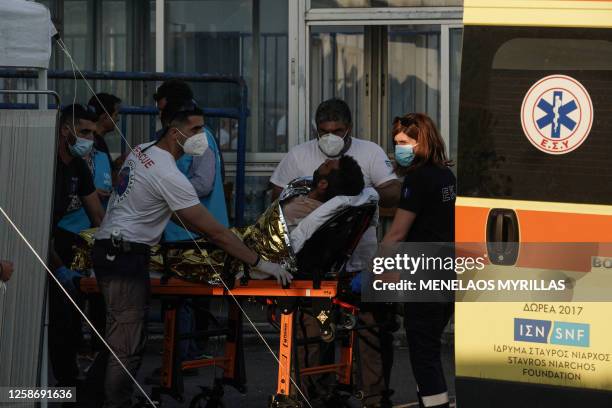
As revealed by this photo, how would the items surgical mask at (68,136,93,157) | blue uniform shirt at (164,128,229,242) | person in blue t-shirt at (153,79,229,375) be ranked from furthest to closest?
blue uniform shirt at (164,128,229,242), person in blue t-shirt at (153,79,229,375), surgical mask at (68,136,93,157)

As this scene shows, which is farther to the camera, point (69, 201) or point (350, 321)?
point (69, 201)

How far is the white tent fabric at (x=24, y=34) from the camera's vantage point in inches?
282

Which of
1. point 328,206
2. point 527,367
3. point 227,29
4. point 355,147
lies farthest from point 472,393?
point 227,29

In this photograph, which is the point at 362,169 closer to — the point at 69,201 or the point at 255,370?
the point at 69,201

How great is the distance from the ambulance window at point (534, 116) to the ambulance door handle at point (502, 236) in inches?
3.4

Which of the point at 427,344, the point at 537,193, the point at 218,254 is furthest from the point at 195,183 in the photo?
the point at 537,193

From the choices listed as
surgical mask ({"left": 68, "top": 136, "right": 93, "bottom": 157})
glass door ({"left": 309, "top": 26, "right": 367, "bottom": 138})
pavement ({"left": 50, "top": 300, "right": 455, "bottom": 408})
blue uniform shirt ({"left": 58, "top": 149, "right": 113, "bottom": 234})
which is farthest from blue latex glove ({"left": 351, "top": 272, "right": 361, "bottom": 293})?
glass door ({"left": 309, "top": 26, "right": 367, "bottom": 138})

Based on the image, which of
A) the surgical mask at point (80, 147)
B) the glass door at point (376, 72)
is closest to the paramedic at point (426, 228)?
the surgical mask at point (80, 147)

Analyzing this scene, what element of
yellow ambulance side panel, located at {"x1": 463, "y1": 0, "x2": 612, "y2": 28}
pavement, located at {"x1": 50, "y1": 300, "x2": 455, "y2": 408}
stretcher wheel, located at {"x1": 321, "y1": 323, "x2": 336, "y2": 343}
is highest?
yellow ambulance side panel, located at {"x1": 463, "y1": 0, "x2": 612, "y2": 28}

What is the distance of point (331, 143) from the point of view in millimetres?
8727

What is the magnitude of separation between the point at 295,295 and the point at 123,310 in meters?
0.91

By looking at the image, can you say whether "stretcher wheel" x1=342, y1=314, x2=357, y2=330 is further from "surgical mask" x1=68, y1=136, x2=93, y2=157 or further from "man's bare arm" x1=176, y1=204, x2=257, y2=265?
"surgical mask" x1=68, y1=136, x2=93, y2=157

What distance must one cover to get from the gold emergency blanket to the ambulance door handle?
1730mm

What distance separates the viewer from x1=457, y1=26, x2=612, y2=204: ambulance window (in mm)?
5957
